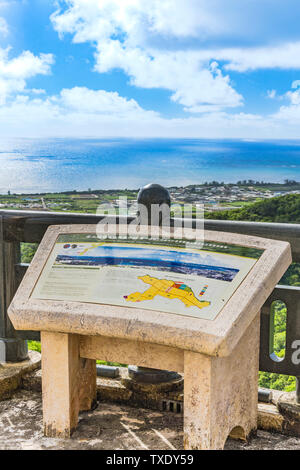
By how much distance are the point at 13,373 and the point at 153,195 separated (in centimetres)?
140

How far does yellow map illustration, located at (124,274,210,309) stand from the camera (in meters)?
2.09

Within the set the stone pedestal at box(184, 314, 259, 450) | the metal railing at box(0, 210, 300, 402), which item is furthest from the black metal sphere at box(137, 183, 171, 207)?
the stone pedestal at box(184, 314, 259, 450)

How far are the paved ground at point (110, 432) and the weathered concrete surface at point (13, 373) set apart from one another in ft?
0.35

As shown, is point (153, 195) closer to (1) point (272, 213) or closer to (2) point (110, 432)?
(2) point (110, 432)

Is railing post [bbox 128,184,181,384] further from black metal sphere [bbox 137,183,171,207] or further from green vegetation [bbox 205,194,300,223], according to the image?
green vegetation [bbox 205,194,300,223]

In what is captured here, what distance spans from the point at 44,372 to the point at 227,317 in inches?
35.9

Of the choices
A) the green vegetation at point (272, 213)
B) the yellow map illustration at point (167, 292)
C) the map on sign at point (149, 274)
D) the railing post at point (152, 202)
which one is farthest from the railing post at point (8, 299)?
the green vegetation at point (272, 213)

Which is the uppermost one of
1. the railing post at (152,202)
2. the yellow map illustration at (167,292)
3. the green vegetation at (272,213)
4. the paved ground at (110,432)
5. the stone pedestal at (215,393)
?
the railing post at (152,202)

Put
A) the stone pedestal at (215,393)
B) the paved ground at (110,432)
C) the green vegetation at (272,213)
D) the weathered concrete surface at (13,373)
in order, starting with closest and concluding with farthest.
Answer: the stone pedestal at (215,393) < the paved ground at (110,432) < the weathered concrete surface at (13,373) < the green vegetation at (272,213)

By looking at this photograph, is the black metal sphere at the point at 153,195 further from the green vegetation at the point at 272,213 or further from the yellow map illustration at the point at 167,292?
the green vegetation at the point at 272,213

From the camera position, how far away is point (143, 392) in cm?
290

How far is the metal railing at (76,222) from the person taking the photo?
261 cm
